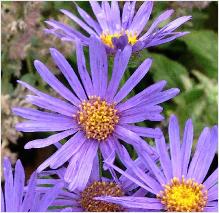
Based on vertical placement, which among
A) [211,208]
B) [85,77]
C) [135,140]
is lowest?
[211,208]

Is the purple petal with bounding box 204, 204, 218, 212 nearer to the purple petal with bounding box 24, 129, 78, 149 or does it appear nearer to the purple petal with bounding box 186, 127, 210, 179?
the purple petal with bounding box 186, 127, 210, 179

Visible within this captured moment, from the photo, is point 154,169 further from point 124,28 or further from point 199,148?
point 124,28

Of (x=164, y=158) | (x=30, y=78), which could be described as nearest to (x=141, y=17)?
(x=164, y=158)

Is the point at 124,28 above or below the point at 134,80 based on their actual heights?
above

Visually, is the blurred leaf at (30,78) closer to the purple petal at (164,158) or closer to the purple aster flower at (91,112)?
the purple aster flower at (91,112)

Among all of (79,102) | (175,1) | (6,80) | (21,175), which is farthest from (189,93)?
(21,175)

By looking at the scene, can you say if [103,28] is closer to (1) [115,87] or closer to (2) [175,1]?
(1) [115,87]
